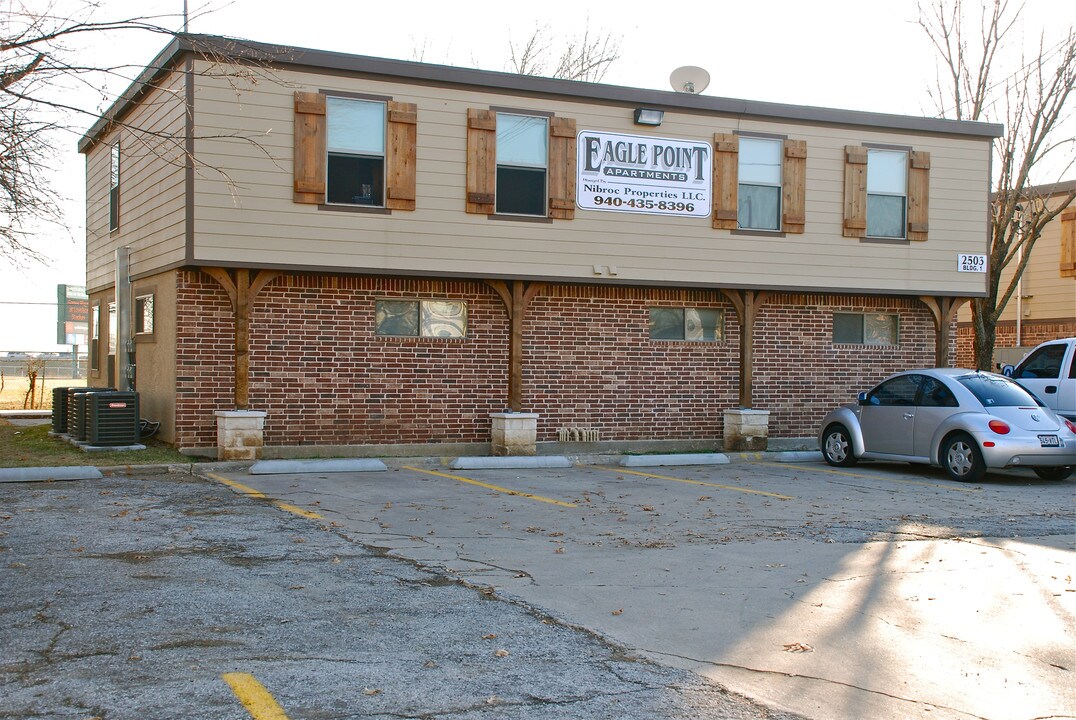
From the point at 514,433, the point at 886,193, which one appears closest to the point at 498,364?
the point at 514,433

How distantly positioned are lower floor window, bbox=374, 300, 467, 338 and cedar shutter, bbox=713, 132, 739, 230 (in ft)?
15.5

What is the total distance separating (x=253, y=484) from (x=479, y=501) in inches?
122

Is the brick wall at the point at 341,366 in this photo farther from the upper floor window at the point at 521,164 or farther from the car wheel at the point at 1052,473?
the car wheel at the point at 1052,473

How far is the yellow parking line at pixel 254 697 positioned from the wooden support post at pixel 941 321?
17.0m

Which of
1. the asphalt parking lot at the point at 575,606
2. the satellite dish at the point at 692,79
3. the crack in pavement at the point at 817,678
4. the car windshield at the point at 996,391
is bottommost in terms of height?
the crack in pavement at the point at 817,678

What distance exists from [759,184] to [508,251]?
4850 mm

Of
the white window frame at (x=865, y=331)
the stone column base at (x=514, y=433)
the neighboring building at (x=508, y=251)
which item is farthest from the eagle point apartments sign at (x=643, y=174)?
the stone column base at (x=514, y=433)

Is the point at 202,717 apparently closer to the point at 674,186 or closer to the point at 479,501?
the point at 479,501

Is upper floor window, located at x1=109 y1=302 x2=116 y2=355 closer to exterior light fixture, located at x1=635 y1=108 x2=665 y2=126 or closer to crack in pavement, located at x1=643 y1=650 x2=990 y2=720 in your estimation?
exterior light fixture, located at x1=635 y1=108 x2=665 y2=126

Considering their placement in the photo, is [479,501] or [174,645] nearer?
[174,645]

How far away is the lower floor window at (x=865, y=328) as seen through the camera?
761 inches

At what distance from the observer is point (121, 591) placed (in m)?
6.87

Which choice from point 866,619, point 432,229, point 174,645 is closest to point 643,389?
point 432,229

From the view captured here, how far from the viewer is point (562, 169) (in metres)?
17.0
